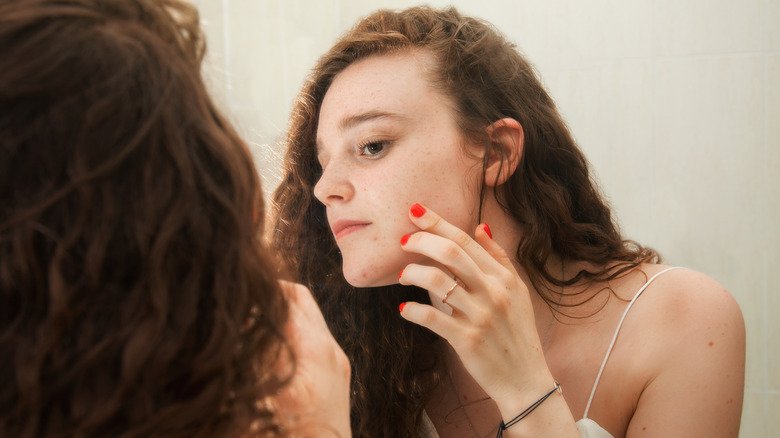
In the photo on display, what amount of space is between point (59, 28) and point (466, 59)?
0.64 meters

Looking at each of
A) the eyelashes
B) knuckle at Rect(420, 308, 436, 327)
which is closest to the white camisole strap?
knuckle at Rect(420, 308, 436, 327)

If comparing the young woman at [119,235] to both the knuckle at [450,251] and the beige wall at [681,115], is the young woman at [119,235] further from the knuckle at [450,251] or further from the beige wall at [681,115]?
the beige wall at [681,115]

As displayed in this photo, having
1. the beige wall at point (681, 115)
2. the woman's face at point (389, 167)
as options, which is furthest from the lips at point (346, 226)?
the beige wall at point (681, 115)

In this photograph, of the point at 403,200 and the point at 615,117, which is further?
the point at 615,117

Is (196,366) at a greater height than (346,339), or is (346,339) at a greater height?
(196,366)

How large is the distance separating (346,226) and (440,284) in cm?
16

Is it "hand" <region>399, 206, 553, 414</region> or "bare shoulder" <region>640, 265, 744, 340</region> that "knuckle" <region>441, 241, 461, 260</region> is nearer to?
"hand" <region>399, 206, 553, 414</region>

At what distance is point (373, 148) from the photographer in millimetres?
909

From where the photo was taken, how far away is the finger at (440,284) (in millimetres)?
796

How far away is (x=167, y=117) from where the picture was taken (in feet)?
1.39

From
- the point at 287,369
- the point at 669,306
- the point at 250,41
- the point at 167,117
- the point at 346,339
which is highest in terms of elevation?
the point at 167,117

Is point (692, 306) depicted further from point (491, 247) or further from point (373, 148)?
point (373, 148)

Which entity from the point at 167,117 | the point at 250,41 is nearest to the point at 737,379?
the point at 167,117

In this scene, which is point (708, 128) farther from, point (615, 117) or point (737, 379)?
point (737, 379)
